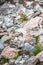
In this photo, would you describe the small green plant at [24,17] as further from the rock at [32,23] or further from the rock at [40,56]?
the rock at [40,56]

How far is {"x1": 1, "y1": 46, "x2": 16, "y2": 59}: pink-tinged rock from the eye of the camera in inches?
241

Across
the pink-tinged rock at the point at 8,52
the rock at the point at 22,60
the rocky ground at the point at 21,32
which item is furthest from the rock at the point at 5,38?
the rock at the point at 22,60

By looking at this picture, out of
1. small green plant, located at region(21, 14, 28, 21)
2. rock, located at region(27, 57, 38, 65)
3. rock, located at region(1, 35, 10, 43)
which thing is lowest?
rock, located at region(27, 57, 38, 65)

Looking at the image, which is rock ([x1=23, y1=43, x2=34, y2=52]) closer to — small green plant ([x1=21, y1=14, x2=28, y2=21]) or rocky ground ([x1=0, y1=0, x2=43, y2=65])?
rocky ground ([x1=0, y1=0, x2=43, y2=65])

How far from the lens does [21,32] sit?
275 inches

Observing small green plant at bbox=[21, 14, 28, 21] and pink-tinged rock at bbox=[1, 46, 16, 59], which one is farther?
small green plant at bbox=[21, 14, 28, 21]

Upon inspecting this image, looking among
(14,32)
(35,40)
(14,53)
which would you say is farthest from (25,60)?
(14,32)

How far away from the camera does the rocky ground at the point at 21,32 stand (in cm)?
608

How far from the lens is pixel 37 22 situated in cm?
739

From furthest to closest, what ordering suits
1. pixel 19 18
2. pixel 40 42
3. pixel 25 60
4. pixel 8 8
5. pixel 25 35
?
1. pixel 8 8
2. pixel 19 18
3. pixel 25 35
4. pixel 40 42
5. pixel 25 60

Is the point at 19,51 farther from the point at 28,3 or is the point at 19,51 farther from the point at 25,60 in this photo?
the point at 28,3

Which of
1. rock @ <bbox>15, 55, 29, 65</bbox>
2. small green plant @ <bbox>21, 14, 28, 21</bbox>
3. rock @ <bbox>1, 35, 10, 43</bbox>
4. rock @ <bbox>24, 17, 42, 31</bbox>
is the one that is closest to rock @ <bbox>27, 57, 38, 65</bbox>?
rock @ <bbox>15, 55, 29, 65</bbox>

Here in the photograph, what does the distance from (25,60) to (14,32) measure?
4.66ft

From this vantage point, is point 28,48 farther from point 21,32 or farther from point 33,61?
point 21,32
